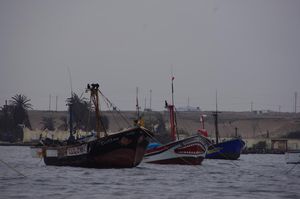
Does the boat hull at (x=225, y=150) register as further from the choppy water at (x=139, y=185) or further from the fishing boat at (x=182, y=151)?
the choppy water at (x=139, y=185)

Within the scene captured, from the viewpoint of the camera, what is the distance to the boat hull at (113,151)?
64.0 metres

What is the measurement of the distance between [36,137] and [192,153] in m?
→ 113

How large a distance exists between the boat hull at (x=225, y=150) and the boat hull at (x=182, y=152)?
21.8m

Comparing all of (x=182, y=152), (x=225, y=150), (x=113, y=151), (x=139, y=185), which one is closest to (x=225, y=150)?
(x=225, y=150)

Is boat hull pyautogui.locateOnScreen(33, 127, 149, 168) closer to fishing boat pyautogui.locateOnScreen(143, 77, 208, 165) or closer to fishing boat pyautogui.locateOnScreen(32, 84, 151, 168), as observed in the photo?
fishing boat pyautogui.locateOnScreen(32, 84, 151, 168)

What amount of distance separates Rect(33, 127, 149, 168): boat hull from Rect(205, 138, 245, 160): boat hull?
107 feet

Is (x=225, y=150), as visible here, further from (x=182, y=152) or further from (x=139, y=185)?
(x=139, y=185)

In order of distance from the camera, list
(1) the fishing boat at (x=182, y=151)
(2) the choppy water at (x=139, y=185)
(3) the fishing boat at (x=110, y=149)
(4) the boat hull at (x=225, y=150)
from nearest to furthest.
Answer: (2) the choppy water at (x=139, y=185)
(3) the fishing boat at (x=110, y=149)
(1) the fishing boat at (x=182, y=151)
(4) the boat hull at (x=225, y=150)

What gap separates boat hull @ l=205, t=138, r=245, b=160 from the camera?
322 ft

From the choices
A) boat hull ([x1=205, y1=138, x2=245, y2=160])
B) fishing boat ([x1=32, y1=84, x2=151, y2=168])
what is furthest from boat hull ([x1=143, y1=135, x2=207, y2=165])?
boat hull ([x1=205, y1=138, x2=245, y2=160])

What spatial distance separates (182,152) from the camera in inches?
2950

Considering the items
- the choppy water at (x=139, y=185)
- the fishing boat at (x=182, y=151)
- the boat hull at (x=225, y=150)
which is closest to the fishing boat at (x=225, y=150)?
the boat hull at (x=225, y=150)

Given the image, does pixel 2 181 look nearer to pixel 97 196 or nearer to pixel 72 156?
pixel 97 196

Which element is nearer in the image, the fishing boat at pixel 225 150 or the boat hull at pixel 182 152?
the boat hull at pixel 182 152
